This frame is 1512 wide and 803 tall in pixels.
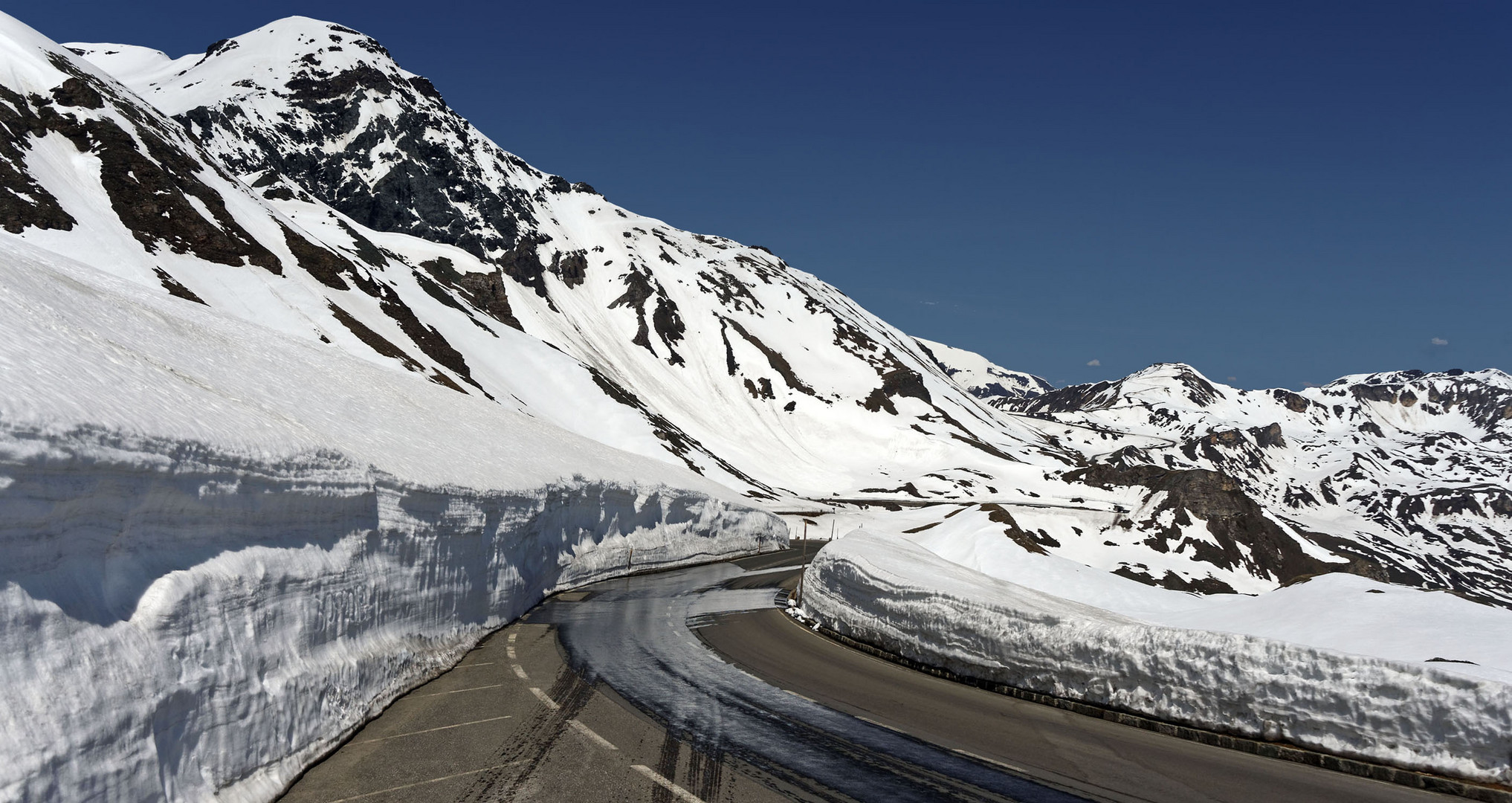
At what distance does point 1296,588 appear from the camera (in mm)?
16266

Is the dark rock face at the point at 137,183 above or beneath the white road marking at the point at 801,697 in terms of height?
above

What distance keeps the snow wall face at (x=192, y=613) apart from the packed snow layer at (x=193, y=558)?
0.02 meters

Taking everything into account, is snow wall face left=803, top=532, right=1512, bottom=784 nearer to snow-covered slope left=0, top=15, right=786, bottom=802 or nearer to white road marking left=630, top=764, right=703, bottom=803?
white road marking left=630, top=764, right=703, bottom=803

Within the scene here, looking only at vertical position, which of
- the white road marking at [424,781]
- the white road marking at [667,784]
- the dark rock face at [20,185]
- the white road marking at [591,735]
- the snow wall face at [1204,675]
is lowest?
the white road marking at [424,781]

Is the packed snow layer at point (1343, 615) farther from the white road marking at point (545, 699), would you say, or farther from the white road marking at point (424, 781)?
the white road marking at point (545, 699)

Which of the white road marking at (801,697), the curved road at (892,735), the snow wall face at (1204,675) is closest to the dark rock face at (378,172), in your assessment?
the curved road at (892,735)

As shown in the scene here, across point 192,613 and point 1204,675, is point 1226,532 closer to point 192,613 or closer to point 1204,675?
point 1204,675

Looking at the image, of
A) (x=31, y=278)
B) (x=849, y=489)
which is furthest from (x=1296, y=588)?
(x=849, y=489)

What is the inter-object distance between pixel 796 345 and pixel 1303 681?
595 ft

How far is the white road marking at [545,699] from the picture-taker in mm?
11758

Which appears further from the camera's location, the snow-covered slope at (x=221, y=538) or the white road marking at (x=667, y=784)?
the white road marking at (x=667, y=784)

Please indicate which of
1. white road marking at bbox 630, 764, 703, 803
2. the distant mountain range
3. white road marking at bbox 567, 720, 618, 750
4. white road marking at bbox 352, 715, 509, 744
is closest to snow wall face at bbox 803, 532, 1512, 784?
white road marking at bbox 630, 764, 703, 803

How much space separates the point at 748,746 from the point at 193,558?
19.6ft

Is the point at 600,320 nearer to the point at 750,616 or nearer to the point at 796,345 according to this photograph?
the point at 796,345
